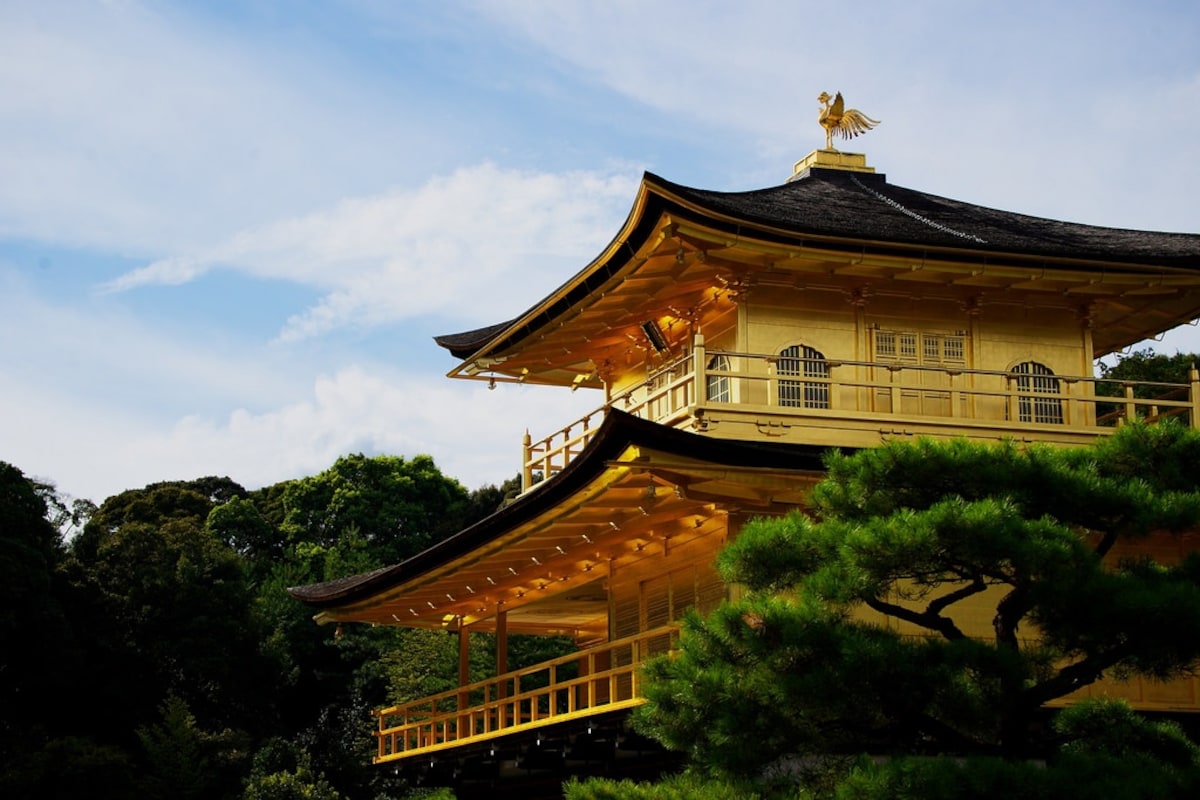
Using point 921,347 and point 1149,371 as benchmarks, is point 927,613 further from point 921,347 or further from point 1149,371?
point 1149,371

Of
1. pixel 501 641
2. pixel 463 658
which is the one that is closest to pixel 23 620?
pixel 463 658

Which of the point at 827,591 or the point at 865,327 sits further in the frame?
the point at 865,327

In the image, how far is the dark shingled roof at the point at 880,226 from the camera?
18344 mm

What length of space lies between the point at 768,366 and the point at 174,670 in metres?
26.1

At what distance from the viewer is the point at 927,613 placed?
14234mm

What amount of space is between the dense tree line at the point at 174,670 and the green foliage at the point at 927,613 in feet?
83.1

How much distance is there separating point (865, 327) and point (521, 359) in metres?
6.66

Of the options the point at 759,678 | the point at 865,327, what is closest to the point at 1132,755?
the point at 759,678

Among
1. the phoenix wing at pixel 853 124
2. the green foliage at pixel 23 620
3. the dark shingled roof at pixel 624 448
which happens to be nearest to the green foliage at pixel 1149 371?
the phoenix wing at pixel 853 124

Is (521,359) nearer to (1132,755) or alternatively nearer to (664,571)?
(664,571)

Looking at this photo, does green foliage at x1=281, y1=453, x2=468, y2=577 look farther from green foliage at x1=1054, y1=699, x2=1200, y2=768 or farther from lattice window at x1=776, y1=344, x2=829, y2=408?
green foliage at x1=1054, y1=699, x2=1200, y2=768

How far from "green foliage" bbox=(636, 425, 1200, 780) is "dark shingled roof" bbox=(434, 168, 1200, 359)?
4.81 m

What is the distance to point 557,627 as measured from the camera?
92.8ft

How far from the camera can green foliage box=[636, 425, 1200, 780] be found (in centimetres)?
Answer: 1285
